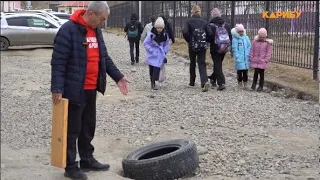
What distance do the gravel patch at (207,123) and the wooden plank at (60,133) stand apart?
1313 millimetres

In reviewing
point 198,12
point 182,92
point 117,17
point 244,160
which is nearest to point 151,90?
point 182,92

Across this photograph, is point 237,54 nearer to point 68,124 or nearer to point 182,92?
point 182,92

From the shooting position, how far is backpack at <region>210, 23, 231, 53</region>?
10.0 metres

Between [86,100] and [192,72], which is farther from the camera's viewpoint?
[192,72]

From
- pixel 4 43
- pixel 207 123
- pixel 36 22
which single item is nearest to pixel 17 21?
pixel 36 22

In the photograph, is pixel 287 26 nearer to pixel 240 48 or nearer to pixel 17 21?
pixel 240 48

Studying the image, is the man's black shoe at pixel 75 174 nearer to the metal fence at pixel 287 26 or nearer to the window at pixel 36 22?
the metal fence at pixel 287 26

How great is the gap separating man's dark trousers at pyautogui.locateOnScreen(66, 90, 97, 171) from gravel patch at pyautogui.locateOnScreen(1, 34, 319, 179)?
108cm

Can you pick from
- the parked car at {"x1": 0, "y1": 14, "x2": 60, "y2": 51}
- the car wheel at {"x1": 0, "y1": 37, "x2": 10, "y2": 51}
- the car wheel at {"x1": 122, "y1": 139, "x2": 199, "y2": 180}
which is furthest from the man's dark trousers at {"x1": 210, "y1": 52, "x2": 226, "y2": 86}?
the car wheel at {"x1": 0, "y1": 37, "x2": 10, "y2": 51}

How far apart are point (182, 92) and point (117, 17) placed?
3654cm

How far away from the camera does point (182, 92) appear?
10.2 metres

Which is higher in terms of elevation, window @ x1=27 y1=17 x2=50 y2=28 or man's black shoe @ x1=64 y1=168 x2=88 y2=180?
window @ x1=27 y1=17 x2=50 y2=28

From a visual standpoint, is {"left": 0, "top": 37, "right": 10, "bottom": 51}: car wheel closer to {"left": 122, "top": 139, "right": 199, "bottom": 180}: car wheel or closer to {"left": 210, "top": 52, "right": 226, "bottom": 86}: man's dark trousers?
{"left": 210, "top": 52, "right": 226, "bottom": 86}: man's dark trousers

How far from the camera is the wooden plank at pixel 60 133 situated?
450 cm
